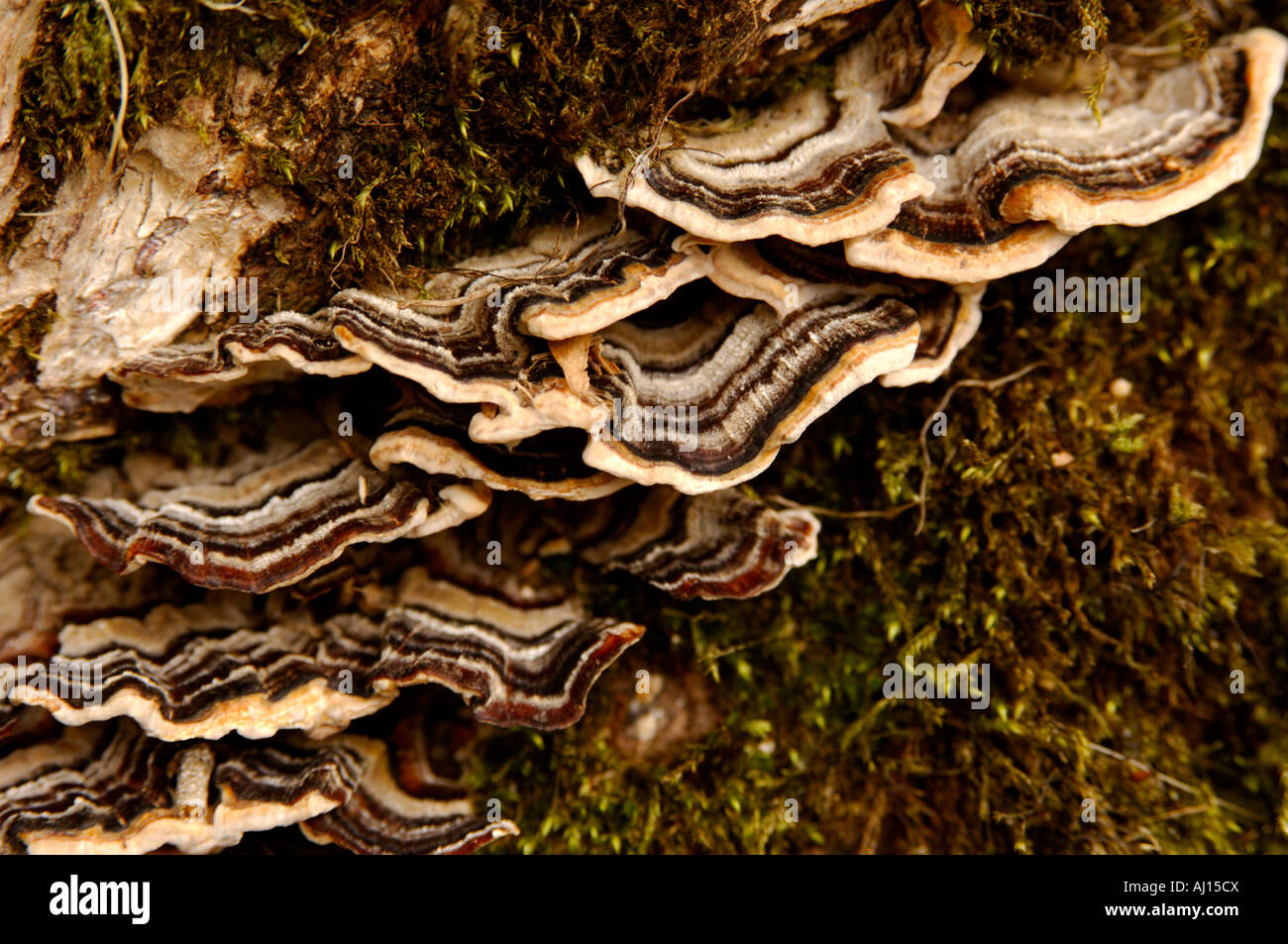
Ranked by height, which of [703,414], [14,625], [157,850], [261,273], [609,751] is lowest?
[157,850]

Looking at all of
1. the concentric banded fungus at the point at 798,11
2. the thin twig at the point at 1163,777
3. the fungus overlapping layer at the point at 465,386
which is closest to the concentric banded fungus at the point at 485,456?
the fungus overlapping layer at the point at 465,386

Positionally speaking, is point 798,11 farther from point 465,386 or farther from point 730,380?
point 465,386

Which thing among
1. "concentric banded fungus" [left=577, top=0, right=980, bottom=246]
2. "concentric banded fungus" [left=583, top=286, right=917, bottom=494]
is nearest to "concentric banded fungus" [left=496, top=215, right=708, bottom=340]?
"concentric banded fungus" [left=577, top=0, right=980, bottom=246]

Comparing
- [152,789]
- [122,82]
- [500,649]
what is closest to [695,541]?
[500,649]

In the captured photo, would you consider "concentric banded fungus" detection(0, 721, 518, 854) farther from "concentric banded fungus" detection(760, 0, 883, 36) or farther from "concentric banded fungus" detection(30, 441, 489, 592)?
"concentric banded fungus" detection(760, 0, 883, 36)

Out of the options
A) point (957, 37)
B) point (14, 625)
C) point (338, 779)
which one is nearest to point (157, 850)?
point (338, 779)

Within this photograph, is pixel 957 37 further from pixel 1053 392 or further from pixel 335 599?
pixel 335 599

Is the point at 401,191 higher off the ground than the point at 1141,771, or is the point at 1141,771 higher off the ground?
the point at 401,191
